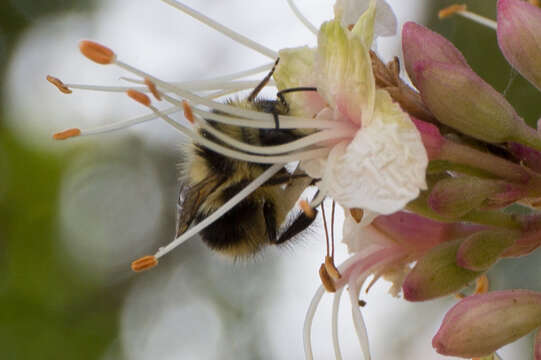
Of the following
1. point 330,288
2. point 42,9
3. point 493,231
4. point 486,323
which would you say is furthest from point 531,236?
point 42,9

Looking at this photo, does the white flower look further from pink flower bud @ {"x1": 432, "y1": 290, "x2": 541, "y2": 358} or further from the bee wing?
pink flower bud @ {"x1": 432, "y1": 290, "x2": 541, "y2": 358}

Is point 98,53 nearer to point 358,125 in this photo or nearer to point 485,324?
point 358,125

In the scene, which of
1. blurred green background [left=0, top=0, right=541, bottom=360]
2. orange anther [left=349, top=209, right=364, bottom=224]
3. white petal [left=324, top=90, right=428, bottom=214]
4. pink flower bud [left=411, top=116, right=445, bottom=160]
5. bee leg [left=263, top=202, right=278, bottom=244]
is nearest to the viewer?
white petal [left=324, top=90, right=428, bottom=214]

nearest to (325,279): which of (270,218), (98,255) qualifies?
(270,218)

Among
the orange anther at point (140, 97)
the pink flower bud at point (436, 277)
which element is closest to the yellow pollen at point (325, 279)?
the pink flower bud at point (436, 277)

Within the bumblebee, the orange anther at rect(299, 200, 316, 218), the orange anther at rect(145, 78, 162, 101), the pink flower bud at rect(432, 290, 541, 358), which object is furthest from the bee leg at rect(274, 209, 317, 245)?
the orange anther at rect(145, 78, 162, 101)

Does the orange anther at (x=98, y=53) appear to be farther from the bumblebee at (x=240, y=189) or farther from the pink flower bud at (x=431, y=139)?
the pink flower bud at (x=431, y=139)
